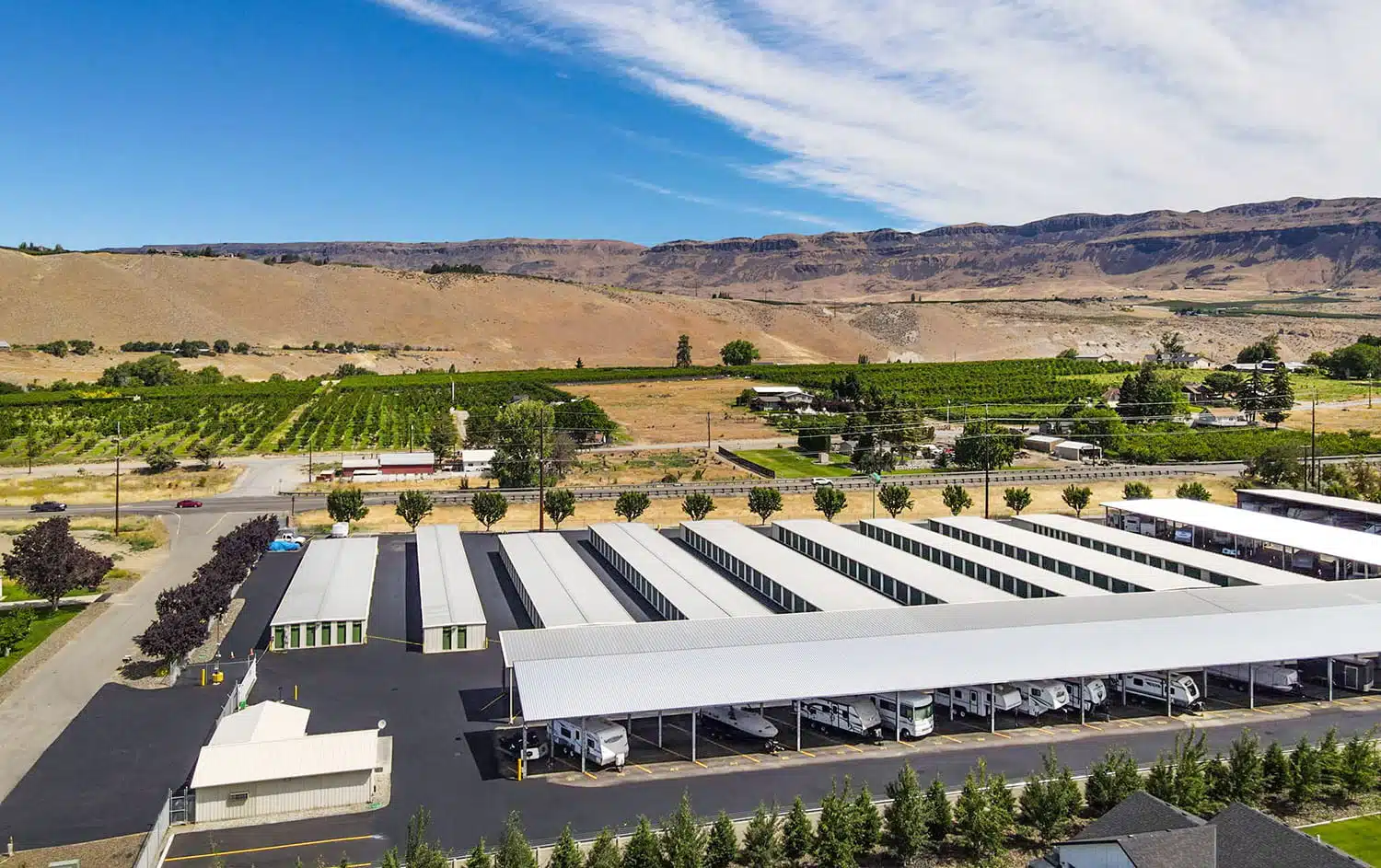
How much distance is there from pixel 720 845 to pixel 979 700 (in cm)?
1277

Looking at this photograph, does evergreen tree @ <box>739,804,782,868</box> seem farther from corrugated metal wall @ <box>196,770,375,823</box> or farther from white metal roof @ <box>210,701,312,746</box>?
white metal roof @ <box>210,701,312,746</box>

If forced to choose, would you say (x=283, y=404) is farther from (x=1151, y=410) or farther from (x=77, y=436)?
(x=1151, y=410)

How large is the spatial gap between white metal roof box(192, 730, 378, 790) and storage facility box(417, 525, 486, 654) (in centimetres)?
1119

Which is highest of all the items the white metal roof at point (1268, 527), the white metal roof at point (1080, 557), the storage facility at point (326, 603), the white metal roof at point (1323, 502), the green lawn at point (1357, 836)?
the white metal roof at point (1323, 502)

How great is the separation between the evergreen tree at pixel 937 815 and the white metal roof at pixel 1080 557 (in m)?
21.7

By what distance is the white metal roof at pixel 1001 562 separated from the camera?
42.0m

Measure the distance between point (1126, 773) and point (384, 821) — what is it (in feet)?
58.0

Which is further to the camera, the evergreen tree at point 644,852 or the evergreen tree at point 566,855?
the evergreen tree at point 644,852

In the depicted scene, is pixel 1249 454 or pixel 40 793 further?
pixel 1249 454

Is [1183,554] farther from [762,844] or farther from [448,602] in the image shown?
[762,844]

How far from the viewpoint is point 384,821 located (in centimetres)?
2519

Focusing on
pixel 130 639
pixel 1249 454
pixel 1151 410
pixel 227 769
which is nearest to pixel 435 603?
pixel 130 639

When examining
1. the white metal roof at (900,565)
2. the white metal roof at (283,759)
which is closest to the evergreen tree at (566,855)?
the white metal roof at (283,759)

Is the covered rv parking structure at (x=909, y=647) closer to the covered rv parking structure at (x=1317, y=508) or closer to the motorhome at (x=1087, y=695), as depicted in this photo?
the motorhome at (x=1087, y=695)
